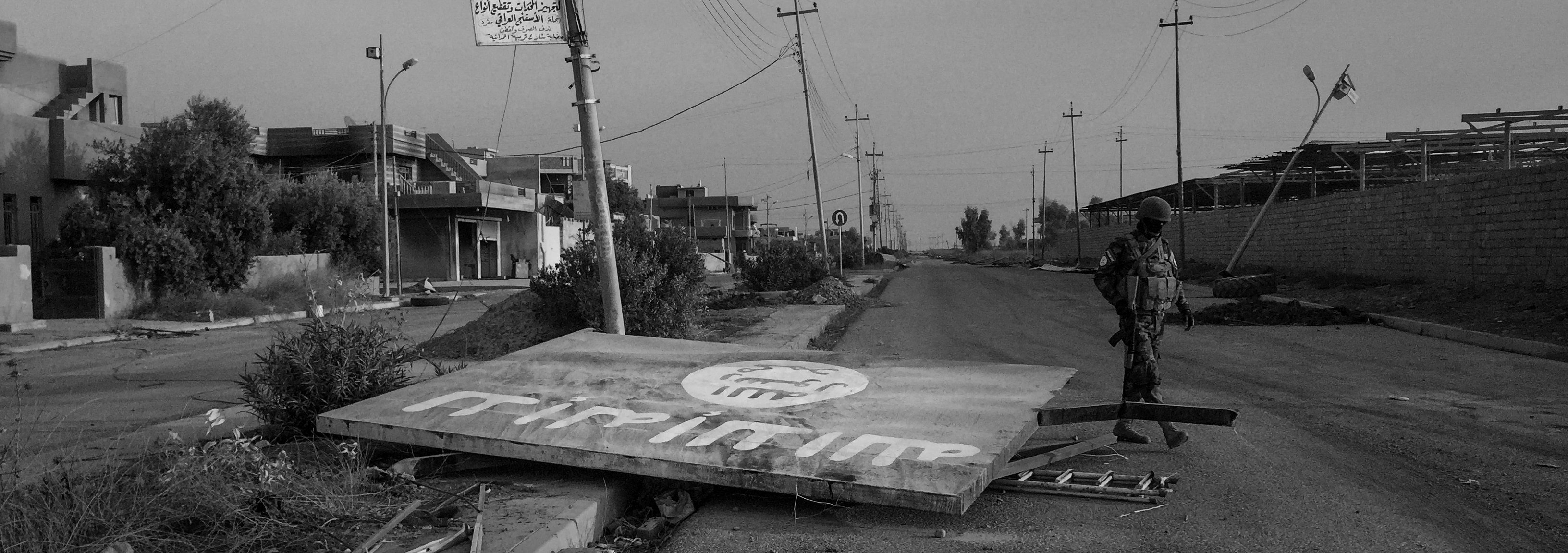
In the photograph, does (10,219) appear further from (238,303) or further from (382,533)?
(382,533)

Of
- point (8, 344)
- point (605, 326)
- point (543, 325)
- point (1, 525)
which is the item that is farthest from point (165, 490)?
point (8, 344)

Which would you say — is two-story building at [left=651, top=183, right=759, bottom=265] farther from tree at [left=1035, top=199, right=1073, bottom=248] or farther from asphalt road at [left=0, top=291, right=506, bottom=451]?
asphalt road at [left=0, top=291, right=506, bottom=451]

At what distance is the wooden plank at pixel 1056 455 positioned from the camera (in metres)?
5.15

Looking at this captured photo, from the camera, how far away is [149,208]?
21.1m

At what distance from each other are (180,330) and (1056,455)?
1879 centimetres

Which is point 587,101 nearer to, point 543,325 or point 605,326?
point 605,326

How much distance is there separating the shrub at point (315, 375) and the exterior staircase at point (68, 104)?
27273 mm

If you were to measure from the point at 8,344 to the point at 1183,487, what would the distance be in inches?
695

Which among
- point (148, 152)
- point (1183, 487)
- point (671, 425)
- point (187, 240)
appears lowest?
point (1183, 487)

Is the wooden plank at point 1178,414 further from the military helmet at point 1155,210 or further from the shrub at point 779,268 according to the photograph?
the shrub at point 779,268

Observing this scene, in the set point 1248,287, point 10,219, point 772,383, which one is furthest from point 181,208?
point 1248,287

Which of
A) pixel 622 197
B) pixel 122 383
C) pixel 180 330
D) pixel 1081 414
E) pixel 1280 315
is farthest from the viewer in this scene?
pixel 622 197

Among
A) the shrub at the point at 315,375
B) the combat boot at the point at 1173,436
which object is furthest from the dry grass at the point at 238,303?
the combat boot at the point at 1173,436

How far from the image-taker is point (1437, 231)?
734 inches
